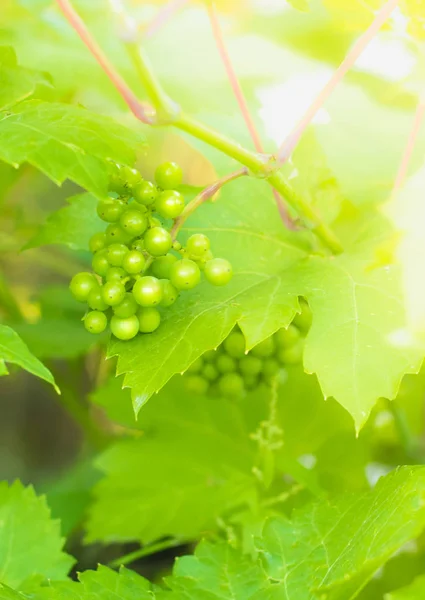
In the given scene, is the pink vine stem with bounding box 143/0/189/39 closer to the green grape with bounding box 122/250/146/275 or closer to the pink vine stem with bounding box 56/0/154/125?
the pink vine stem with bounding box 56/0/154/125

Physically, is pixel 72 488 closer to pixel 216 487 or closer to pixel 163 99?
pixel 216 487

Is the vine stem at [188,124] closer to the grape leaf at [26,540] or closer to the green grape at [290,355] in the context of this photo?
the green grape at [290,355]

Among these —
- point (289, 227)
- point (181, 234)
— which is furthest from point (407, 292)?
point (181, 234)

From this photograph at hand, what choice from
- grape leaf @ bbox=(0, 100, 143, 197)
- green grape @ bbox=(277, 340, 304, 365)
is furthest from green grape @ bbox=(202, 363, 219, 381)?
grape leaf @ bbox=(0, 100, 143, 197)

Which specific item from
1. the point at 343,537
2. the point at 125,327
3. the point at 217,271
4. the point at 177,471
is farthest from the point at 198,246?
the point at 177,471

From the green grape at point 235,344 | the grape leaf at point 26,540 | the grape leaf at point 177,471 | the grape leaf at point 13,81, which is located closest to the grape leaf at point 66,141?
the grape leaf at point 13,81

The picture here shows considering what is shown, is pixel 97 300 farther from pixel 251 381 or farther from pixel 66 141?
pixel 251 381
